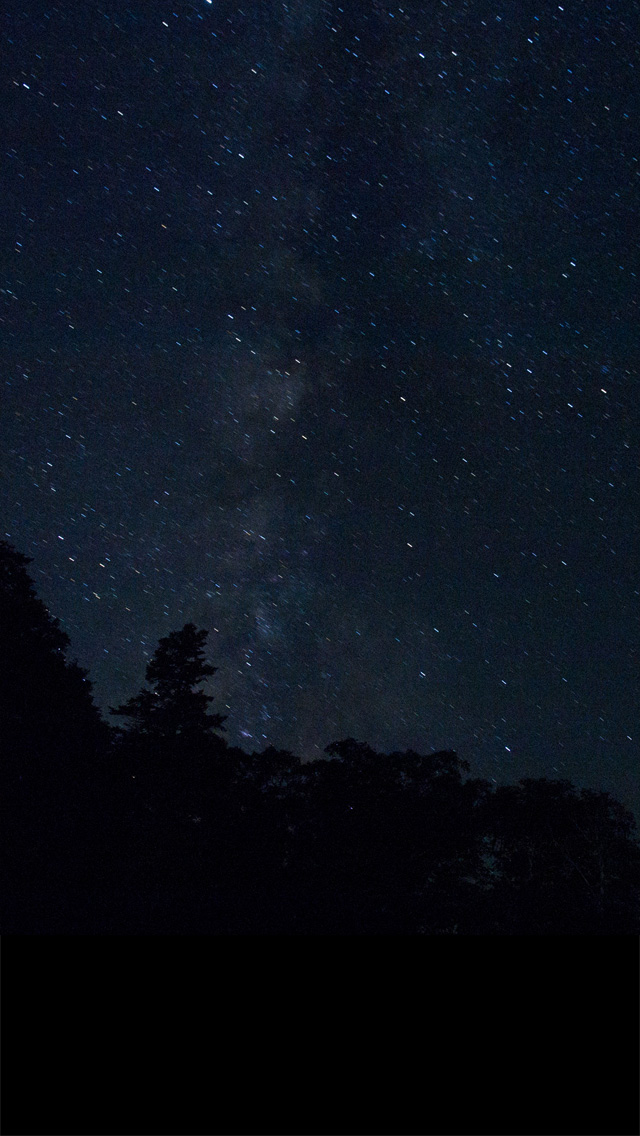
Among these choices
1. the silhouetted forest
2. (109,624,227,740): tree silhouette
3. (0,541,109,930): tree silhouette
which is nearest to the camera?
(0,541,109,930): tree silhouette

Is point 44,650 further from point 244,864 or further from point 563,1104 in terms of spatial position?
point 563,1104

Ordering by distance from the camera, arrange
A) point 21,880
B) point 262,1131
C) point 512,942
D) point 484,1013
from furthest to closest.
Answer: point 21,880, point 512,942, point 484,1013, point 262,1131

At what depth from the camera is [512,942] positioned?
88.5 inches

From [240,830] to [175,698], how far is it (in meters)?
5.20

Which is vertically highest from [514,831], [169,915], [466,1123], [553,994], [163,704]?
[163,704]

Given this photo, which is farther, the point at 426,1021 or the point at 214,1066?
the point at 426,1021

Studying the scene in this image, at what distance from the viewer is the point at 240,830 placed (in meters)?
19.8

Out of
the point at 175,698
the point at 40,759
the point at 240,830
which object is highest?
the point at 175,698

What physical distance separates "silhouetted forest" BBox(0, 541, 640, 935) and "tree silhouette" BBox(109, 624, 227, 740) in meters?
0.06

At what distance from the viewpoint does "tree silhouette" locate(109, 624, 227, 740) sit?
22312 millimetres

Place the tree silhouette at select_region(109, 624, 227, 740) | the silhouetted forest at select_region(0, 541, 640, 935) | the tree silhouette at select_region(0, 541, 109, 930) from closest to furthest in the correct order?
the tree silhouette at select_region(0, 541, 109, 930) < the silhouetted forest at select_region(0, 541, 640, 935) < the tree silhouette at select_region(109, 624, 227, 740)

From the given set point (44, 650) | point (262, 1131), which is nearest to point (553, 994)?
point (262, 1131)

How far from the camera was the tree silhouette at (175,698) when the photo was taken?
2231 cm

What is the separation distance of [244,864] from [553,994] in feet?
61.4
